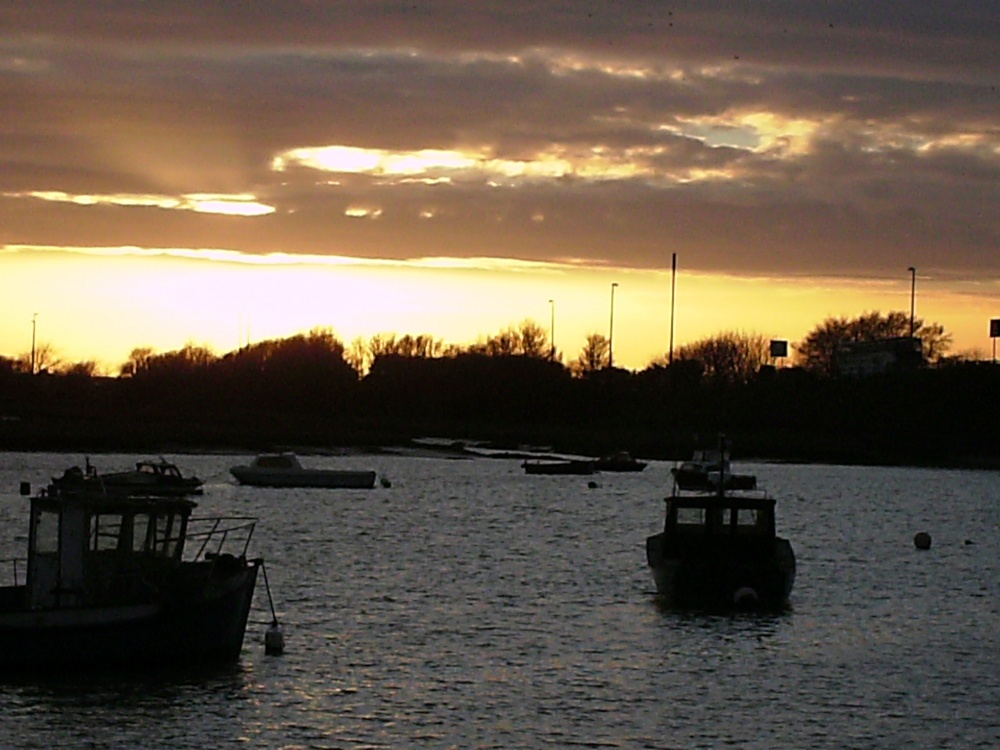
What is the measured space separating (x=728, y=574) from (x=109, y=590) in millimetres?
21718

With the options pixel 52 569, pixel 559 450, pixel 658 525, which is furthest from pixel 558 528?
pixel 559 450

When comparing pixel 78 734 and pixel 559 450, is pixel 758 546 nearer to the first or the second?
pixel 78 734

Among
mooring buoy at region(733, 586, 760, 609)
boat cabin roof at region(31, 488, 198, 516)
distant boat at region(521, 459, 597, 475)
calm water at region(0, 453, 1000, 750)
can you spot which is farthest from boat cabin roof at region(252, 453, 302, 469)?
boat cabin roof at region(31, 488, 198, 516)

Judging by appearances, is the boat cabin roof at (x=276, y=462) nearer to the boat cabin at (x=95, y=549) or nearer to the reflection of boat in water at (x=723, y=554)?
the reflection of boat in water at (x=723, y=554)

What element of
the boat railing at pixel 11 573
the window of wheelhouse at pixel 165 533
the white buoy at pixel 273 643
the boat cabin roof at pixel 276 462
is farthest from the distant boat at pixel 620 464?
the window of wheelhouse at pixel 165 533

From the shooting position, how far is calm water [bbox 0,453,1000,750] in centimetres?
3441

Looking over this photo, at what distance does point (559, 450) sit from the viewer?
645ft

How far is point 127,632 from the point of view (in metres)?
36.0

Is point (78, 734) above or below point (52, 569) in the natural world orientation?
below

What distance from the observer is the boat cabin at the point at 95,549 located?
36.1 meters

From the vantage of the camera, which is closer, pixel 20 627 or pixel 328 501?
pixel 20 627

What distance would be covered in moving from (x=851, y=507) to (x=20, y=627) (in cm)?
9450

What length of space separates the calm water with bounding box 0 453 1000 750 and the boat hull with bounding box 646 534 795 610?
34.1 inches

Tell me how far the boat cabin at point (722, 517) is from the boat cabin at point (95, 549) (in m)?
19.5
